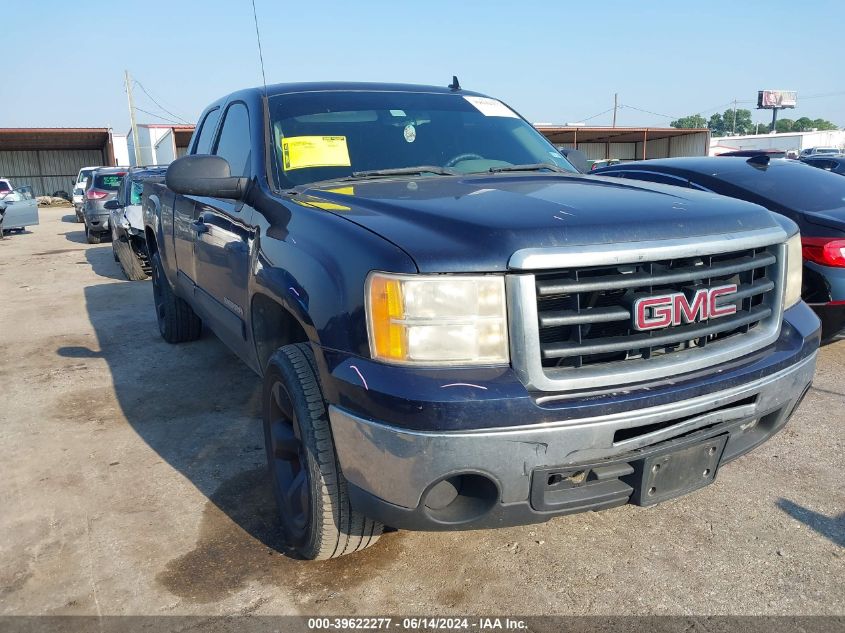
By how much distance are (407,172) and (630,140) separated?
147ft

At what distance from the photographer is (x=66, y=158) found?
147 ft

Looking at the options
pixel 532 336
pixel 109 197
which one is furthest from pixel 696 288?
pixel 109 197

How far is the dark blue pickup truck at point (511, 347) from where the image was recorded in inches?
77.4

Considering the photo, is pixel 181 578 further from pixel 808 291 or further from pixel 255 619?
pixel 808 291

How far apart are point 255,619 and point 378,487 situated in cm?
73

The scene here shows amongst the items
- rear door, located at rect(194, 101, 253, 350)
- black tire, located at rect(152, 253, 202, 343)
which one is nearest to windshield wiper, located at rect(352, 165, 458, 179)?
rear door, located at rect(194, 101, 253, 350)

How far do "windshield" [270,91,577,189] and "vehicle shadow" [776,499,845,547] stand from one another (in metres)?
1.92

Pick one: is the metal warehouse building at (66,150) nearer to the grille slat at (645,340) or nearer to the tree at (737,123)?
the grille slat at (645,340)

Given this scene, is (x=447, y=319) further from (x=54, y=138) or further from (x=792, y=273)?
(x=54, y=138)

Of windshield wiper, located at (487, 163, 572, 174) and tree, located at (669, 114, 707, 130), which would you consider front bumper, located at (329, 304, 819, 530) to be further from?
tree, located at (669, 114, 707, 130)

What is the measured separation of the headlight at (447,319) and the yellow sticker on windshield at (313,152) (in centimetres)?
134

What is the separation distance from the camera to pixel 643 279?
209cm

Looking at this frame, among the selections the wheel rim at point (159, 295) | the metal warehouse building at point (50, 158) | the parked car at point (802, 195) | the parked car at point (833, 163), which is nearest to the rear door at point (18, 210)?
the wheel rim at point (159, 295)

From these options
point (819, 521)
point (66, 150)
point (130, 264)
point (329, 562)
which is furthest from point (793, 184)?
point (66, 150)
